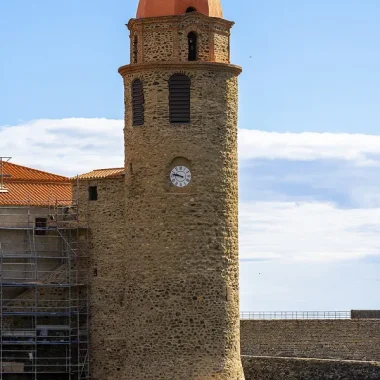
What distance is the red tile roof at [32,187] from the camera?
5438 cm

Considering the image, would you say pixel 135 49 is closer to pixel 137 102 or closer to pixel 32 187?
pixel 137 102

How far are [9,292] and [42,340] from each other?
2.14 metres

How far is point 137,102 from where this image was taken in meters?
51.6

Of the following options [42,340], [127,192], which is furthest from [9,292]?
[127,192]

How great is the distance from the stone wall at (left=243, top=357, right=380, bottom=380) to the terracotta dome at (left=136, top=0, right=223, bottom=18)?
12.0 m

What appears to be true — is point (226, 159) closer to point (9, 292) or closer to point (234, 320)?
point (234, 320)

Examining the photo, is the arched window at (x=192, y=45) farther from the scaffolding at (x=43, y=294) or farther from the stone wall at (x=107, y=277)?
the scaffolding at (x=43, y=294)

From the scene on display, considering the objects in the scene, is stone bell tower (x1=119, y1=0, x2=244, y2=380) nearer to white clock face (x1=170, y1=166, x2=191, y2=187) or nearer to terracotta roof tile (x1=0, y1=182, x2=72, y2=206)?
white clock face (x1=170, y1=166, x2=191, y2=187)

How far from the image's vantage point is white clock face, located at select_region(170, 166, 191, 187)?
166 feet

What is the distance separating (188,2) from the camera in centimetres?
5147

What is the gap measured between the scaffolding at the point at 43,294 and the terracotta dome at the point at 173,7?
7.03m

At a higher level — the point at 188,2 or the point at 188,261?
the point at 188,2

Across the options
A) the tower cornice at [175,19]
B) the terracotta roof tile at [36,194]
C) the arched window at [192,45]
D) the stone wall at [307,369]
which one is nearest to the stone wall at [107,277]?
the terracotta roof tile at [36,194]

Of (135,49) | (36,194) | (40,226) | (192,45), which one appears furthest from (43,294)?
(192,45)
